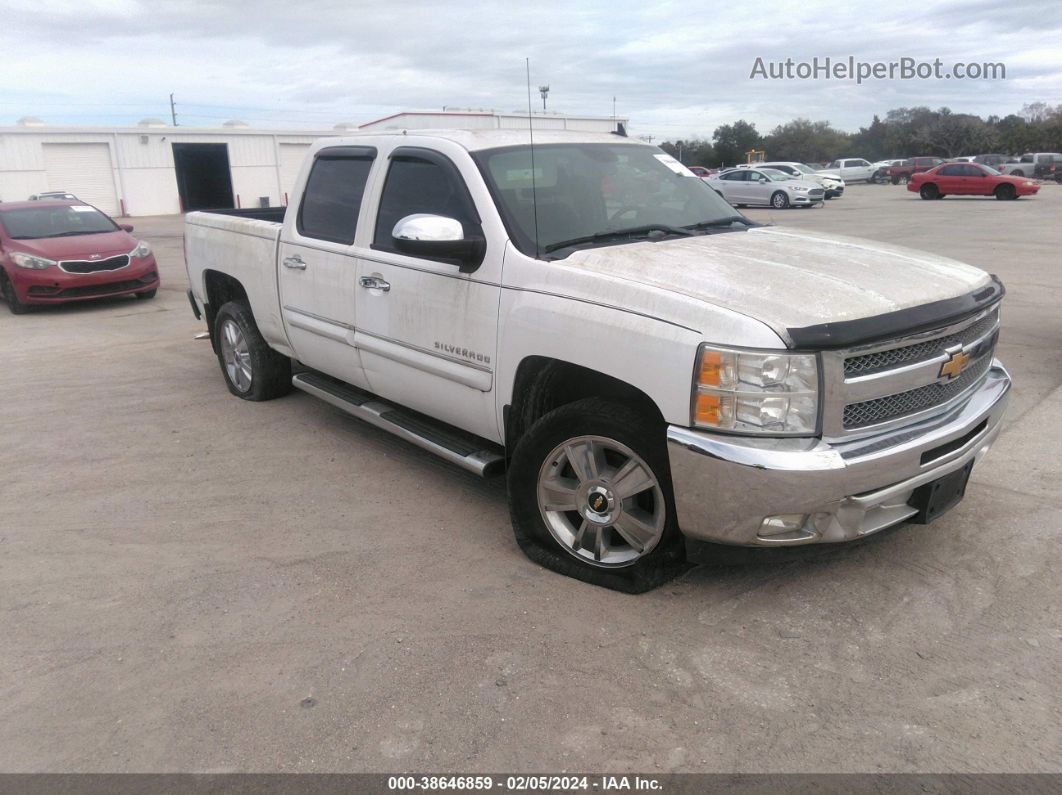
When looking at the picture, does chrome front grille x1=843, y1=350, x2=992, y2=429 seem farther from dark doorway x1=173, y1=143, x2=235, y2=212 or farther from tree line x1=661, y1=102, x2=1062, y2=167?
tree line x1=661, y1=102, x2=1062, y2=167

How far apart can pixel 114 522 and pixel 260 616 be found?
57.5 inches

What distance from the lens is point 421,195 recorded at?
14.4 ft

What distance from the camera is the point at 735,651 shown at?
3.14m

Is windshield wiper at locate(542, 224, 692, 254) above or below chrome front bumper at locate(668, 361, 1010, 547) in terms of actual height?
above

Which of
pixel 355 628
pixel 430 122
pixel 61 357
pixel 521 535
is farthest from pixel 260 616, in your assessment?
pixel 61 357

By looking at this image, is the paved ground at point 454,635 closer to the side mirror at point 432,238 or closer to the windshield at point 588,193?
the side mirror at point 432,238

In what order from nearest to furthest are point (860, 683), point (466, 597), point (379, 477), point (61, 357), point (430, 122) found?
point (860, 683)
point (466, 597)
point (379, 477)
point (430, 122)
point (61, 357)

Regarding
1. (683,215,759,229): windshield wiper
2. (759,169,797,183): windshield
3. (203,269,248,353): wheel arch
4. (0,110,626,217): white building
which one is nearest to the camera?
(683,215,759,229): windshield wiper

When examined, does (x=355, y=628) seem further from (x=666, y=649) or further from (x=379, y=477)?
(x=379, y=477)

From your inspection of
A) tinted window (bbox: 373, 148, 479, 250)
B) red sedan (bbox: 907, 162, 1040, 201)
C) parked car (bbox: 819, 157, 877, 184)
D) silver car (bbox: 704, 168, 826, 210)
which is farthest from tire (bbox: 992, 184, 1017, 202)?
tinted window (bbox: 373, 148, 479, 250)

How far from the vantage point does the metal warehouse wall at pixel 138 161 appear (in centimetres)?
3594

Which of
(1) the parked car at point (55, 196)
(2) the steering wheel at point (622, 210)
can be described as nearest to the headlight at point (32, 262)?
(1) the parked car at point (55, 196)

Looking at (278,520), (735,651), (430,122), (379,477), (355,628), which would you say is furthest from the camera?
(430,122)

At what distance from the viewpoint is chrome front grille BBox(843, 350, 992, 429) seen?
3.08 meters
